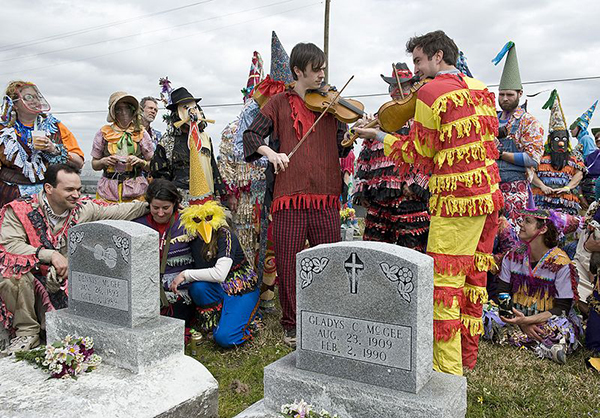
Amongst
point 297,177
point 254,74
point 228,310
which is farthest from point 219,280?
point 254,74

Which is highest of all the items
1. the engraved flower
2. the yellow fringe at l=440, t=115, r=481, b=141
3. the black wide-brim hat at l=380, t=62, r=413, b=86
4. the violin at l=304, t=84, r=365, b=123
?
the black wide-brim hat at l=380, t=62, r=413, b=86

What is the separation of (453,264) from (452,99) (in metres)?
0.93

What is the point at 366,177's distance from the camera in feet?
13.5

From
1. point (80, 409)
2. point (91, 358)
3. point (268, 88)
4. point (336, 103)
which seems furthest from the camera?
point (268, 88)

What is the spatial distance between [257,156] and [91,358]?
5.98ft

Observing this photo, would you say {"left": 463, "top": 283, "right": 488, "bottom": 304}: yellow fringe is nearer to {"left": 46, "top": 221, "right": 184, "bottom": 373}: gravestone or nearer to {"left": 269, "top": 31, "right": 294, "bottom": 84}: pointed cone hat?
{"left": 46, "top": 221, "right": 184, "bottom": 373}: gravestone

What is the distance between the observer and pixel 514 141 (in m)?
4.71

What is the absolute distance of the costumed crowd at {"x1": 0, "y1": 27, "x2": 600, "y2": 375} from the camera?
9.56 feet

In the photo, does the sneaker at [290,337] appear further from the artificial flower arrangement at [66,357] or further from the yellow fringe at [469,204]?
the yellow fringe at [469,204]

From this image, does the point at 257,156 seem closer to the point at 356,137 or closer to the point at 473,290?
the point at 356,137

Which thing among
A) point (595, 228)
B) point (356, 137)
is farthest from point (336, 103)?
point (595, 228)

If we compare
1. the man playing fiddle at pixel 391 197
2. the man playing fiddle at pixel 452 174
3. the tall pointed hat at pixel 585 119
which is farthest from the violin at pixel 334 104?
the tall pointed hat at pixel 585 119

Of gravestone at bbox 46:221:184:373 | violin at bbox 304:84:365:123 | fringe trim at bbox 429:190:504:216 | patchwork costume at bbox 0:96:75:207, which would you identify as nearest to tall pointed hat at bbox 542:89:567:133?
violin at bbox 304:84:365:123

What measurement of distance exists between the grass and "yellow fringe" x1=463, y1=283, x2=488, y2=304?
2.08 feet
